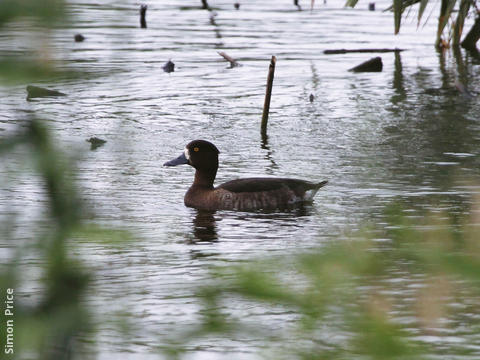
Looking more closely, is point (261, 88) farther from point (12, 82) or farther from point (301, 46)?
point (12, 82)

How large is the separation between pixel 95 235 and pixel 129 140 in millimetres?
110

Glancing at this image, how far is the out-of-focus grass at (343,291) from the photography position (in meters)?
0.98

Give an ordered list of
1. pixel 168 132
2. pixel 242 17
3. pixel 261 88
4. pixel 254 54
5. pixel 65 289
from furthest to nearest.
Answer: pixel 242 17
pixel 254 54
pixel 261 88
pixel 168 132
pixel 65 289

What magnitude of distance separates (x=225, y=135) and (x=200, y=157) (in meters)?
3.86

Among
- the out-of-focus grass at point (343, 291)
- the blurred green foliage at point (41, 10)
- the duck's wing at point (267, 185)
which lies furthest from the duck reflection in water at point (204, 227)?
the blurred green foliage at point (41, 10)

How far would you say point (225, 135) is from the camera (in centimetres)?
1597

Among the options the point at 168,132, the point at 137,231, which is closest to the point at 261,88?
the point at 168,132

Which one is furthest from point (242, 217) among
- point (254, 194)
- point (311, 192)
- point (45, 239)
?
point (45, 239)

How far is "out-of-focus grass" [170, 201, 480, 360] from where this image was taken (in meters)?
0.98

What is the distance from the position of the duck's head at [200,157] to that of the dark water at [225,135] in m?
0.36

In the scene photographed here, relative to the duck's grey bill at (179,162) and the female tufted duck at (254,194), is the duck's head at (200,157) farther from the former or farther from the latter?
the female tufted duck at (254,194)

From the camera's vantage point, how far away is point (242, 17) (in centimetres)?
3309

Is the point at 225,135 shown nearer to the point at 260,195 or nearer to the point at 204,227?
the point at 260,195

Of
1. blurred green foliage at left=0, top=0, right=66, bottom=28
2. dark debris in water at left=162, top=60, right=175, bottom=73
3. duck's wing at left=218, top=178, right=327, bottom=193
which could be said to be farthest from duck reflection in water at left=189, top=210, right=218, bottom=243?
dark debris in water at left=162, top=60, right=175, bottom=73
